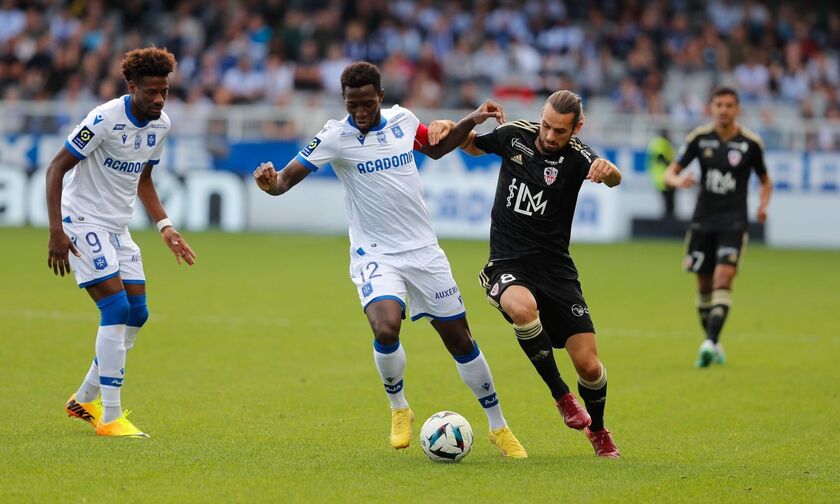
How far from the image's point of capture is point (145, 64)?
7648mm

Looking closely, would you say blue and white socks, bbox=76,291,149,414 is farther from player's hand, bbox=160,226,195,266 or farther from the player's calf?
player's hand, bbox=160,226,195,266

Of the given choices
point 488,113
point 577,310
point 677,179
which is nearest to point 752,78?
point 677,179

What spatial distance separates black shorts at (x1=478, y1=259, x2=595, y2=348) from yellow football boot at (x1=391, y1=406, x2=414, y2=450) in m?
0.86

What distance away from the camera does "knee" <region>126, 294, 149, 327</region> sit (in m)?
8.06

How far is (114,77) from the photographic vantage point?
27.8 m

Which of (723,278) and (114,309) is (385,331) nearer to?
(114,309)

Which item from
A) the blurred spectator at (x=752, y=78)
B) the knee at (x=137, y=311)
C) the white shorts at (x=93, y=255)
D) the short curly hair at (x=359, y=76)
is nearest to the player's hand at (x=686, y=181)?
the short curly hair at (x=359, y=76)

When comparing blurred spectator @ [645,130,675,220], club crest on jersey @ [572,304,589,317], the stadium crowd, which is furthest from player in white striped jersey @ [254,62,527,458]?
the stadium crowd

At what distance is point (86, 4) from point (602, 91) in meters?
13.4

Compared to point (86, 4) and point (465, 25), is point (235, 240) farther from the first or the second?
point (86, 4)

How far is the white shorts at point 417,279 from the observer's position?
7.45m

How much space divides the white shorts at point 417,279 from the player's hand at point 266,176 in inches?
30.0

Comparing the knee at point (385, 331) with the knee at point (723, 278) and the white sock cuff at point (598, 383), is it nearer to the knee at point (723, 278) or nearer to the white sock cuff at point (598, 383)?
the white sock cuff at point (598, 383)

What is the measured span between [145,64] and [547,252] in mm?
2739
